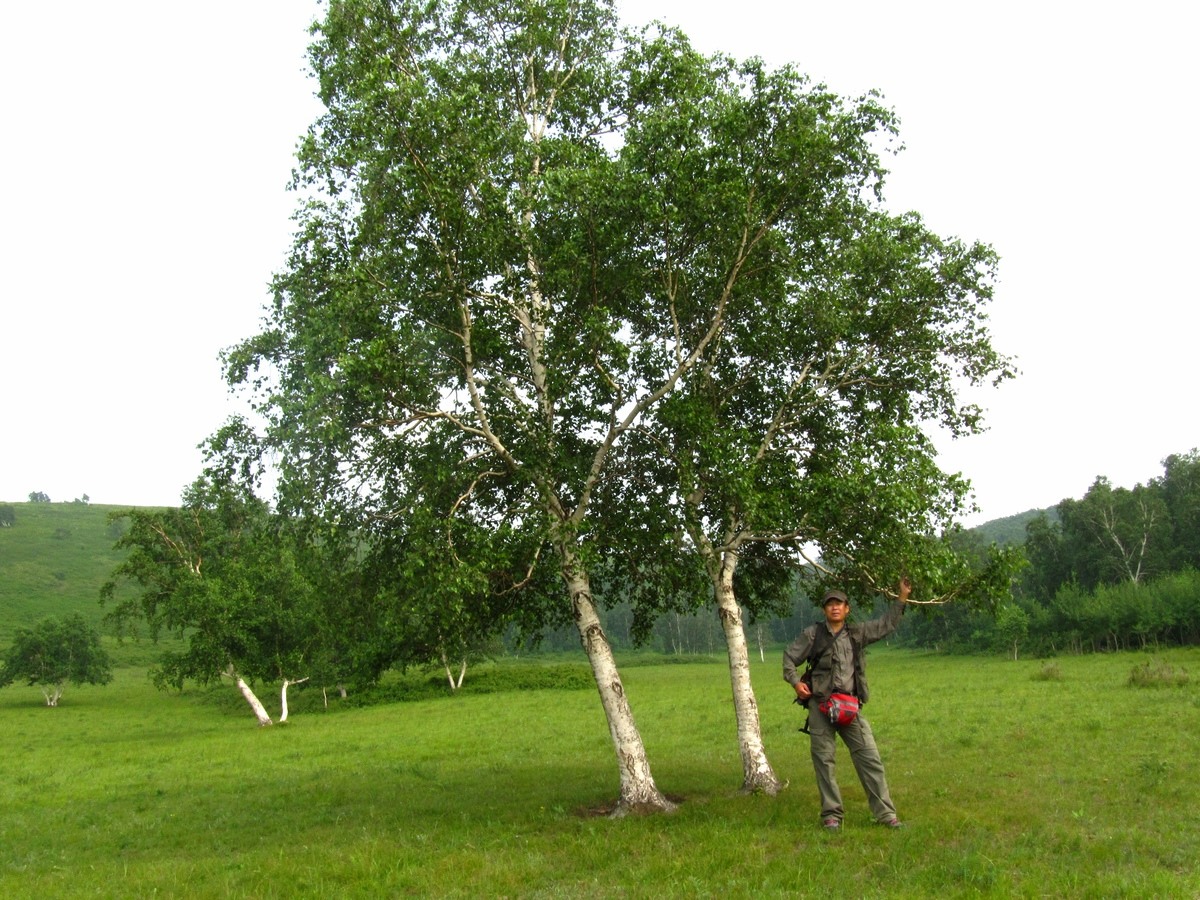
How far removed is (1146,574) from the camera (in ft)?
292

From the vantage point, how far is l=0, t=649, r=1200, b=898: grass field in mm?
9516

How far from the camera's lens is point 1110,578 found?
9050cm

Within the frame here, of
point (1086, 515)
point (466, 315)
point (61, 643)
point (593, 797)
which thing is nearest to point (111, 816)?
point (593, 797)

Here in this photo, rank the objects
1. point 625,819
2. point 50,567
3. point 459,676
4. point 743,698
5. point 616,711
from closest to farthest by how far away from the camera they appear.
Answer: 1. point 625,819
2. point 616,711
3. point 743,698
4. point 459,676
5. point 50,567

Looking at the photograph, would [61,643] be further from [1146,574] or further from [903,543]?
[1146,574]

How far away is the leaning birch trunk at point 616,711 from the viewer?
1379 cm

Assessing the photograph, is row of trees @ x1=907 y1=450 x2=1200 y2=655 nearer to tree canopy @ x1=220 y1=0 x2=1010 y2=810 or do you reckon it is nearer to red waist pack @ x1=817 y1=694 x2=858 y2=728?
tree canopy @ x1=220 y1=0 x2=1010 y2=810

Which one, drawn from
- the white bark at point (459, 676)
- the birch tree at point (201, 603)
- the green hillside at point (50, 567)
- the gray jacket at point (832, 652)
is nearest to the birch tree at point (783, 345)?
the gray jacket at point (832, 652)

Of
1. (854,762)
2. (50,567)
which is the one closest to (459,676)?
(854,762)

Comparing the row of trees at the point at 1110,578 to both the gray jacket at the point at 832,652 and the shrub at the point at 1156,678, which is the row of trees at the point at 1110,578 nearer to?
the shrub at the point at 1156,678

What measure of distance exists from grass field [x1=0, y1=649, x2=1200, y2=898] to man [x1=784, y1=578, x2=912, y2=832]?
449 mm

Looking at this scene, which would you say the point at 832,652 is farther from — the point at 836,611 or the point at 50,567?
the point at 50,567

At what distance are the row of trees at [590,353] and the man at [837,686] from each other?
97.8 inches

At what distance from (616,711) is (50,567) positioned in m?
175
